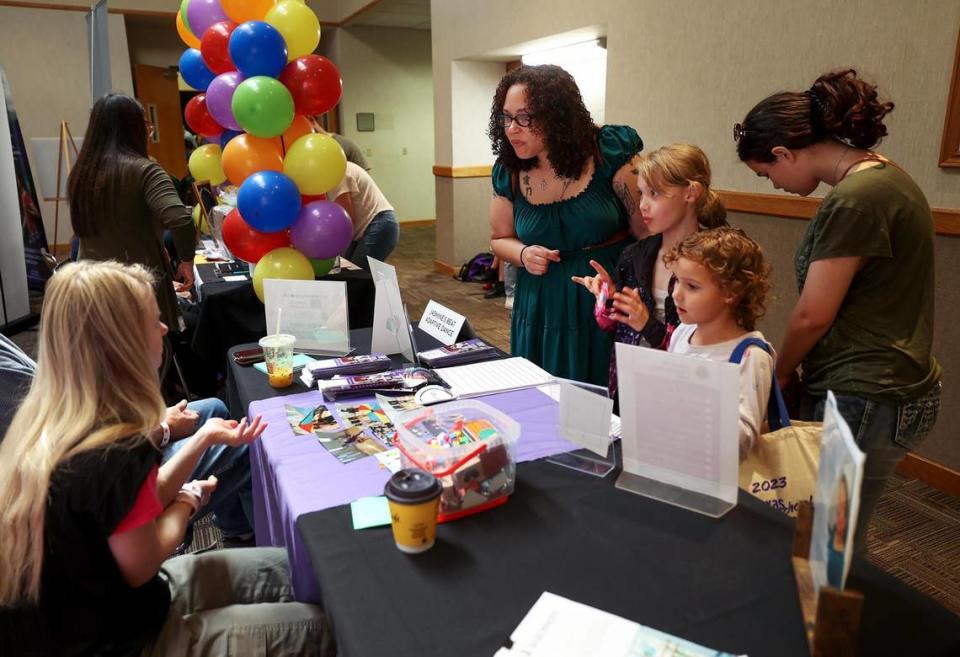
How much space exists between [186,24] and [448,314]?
2137 millimetres

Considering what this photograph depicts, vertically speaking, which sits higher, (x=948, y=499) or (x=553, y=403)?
(x=553, y=403)

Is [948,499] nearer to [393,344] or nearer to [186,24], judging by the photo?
[393,344]

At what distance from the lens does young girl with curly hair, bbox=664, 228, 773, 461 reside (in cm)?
126

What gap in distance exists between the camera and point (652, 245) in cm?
171

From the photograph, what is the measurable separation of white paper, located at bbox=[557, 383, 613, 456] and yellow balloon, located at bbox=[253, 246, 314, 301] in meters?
1.55

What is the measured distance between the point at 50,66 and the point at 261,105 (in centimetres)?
697

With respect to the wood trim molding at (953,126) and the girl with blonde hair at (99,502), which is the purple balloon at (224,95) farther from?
the wood trim molding at (953,126)

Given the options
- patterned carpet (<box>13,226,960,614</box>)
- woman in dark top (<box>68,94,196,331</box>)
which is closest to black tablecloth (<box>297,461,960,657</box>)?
patterned carpet (<box>13,226,960,614</box>)

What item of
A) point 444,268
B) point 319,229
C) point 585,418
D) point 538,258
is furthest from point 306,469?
point 444,268

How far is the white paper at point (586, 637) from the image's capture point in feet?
2.54

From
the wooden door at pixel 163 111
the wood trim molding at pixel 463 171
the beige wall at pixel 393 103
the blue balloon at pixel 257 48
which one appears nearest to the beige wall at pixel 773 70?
the wood trim molding at pixel 463 171

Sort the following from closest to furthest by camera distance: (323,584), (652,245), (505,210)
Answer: (323,584) < (652,245) < (505,210)

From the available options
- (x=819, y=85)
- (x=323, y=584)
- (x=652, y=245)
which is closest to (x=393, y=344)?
(x=652, y=245)

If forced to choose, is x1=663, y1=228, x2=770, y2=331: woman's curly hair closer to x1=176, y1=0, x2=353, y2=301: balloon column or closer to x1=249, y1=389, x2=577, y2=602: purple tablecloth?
x1=249, y1=389, x2=577, y2=602: purple tablecloth
